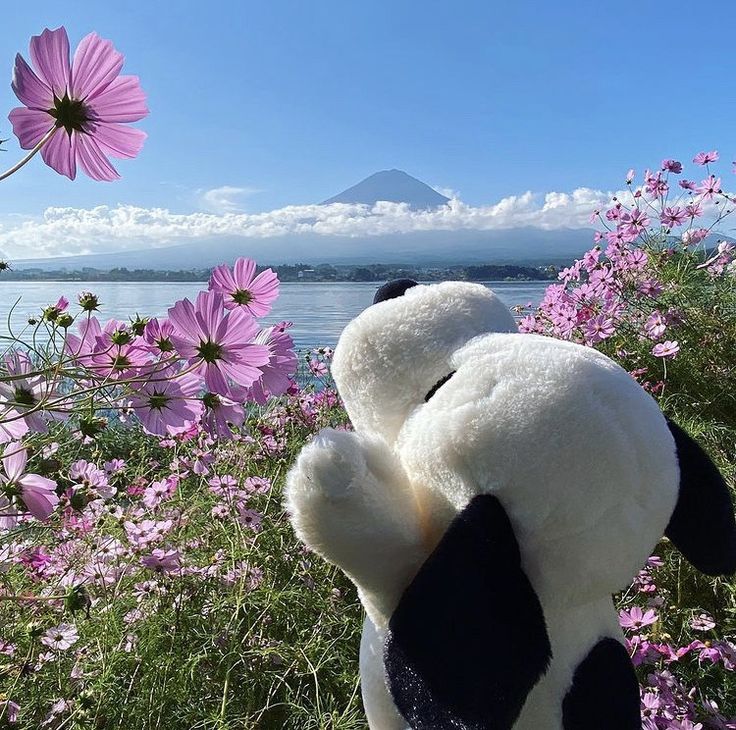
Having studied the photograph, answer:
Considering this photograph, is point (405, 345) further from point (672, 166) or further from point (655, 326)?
point (672, 166)

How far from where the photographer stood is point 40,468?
2.55 ft

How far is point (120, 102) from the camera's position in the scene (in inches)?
21.8

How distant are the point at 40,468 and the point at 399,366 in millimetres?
435

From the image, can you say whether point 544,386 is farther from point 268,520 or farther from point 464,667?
point 268,520

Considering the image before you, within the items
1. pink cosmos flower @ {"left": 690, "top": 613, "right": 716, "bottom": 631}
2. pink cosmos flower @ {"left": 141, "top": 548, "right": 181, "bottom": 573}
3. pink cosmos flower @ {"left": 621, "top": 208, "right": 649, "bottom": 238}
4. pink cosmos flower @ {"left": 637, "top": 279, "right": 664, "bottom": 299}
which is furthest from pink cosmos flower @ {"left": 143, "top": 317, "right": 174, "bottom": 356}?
pink cosmos flower @ {"left": 621, "top": 208, "right": 649, "bottom": 238}

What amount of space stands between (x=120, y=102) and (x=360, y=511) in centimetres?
37

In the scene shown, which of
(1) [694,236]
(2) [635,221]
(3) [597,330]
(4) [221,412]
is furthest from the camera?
(1) [694,236]

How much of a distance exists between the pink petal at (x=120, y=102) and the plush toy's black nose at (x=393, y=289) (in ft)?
0.96

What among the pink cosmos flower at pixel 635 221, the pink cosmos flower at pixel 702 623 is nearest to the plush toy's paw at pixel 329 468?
the pink cosmos flower at pixel 702 623

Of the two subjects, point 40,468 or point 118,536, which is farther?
point 118,536

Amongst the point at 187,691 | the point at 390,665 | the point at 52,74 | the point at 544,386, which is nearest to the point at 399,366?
the point at 544,386

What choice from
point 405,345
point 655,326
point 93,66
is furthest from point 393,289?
point 655,326

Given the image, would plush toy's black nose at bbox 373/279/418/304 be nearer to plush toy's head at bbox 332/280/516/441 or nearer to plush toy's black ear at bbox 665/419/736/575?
plush toy's head at bbox 332/280/516/441

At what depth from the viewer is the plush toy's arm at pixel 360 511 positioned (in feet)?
1.71
